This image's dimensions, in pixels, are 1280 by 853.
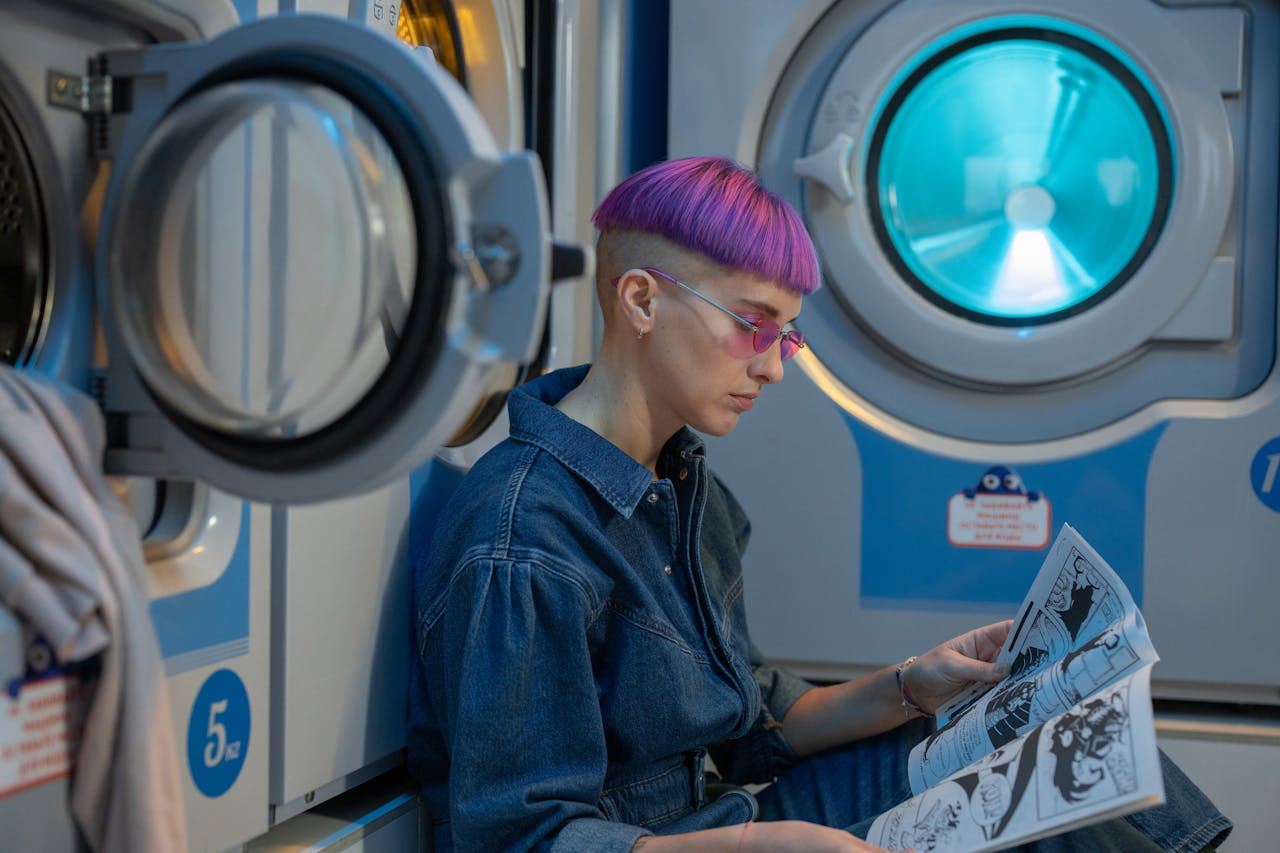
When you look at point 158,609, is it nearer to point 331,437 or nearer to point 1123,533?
point 331,437

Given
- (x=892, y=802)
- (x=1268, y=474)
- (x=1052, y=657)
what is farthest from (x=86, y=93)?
(x=1268, y=474)

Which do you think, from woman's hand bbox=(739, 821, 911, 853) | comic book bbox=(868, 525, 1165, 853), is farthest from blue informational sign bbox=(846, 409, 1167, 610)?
woman's hand bbox=(739, 821, 911, 853)

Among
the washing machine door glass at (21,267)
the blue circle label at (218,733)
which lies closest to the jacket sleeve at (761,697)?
the blue circle label at (218,733)

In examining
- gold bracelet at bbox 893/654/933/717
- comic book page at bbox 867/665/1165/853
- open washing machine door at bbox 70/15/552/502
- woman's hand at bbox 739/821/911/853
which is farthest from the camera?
gold bracelet at bbox 893/654/933/717

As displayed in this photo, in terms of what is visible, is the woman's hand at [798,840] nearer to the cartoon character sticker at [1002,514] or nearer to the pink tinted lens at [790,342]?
the pink tinted lens at [790,342]

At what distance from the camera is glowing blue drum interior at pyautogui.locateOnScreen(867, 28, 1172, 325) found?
1.65 m

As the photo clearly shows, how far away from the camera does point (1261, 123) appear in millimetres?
1620

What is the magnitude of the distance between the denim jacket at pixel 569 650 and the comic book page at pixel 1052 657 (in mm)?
225

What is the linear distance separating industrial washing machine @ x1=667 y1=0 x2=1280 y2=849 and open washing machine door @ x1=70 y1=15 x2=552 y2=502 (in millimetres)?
995

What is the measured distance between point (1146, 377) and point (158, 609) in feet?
4.34

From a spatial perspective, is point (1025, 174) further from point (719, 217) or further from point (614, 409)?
point (614, 409)

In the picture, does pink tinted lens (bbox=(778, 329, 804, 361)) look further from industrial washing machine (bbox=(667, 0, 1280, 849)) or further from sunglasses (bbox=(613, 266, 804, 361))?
industrial washing machine (bbox=(667, 0, 1280, 849))

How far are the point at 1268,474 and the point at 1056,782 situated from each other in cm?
87

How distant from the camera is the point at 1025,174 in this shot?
1668 millimetres
